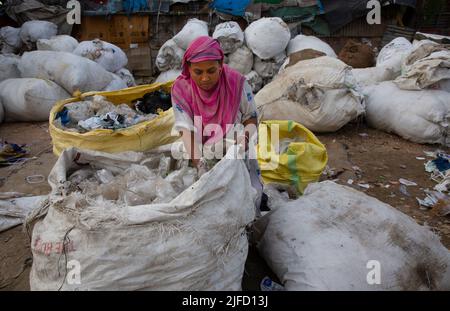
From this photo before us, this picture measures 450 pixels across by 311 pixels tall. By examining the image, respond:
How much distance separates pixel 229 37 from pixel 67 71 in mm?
2146

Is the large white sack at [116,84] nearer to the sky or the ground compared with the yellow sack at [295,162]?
nearer to the sky

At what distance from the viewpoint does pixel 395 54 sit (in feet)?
14.8

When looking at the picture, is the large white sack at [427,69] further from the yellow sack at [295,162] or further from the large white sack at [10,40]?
the large white sack at [10,40]

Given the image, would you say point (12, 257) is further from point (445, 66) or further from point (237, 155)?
point (445, 66)

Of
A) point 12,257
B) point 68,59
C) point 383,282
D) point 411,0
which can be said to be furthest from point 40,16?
point 383,282

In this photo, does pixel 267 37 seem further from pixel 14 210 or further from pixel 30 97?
pixel 14 210

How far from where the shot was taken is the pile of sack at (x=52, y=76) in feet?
14.4

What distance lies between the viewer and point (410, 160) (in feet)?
11.1

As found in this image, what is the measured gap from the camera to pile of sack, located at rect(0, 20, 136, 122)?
173 inches

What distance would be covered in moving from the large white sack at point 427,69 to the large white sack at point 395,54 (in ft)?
1.28

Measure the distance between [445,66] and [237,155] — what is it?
10.2ft

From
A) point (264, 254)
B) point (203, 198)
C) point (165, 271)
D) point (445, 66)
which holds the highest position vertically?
point (445, 66)

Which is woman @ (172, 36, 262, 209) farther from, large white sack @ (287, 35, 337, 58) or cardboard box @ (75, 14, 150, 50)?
cardboard box @ (75, 14, 150, 50)

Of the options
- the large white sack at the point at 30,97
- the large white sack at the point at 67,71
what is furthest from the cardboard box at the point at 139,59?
the large white sack at the point at 30,97
